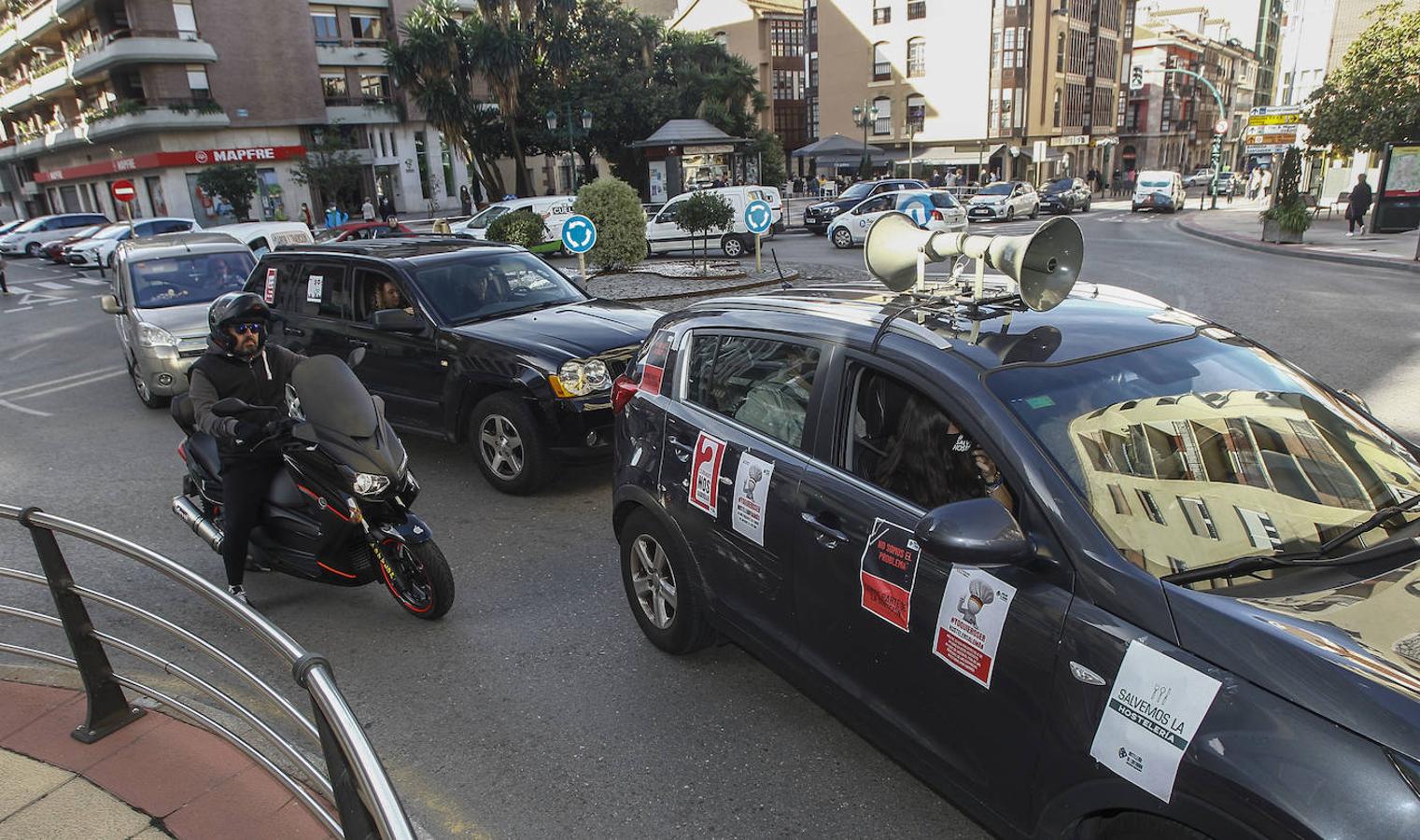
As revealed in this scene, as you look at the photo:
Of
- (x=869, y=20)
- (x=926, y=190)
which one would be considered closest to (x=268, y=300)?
(x=926, y=190)

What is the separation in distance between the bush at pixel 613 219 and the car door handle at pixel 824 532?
1414 centimetres

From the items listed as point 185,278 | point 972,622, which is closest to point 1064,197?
point 185,278

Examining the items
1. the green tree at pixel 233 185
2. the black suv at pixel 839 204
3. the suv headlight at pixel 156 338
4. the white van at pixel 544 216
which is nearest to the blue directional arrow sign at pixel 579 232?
the suv headlight at pixel 156 338

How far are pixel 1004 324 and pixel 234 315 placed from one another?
12.4ft

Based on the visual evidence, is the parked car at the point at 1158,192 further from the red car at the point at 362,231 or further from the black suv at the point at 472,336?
the black suv at the point at 472,336

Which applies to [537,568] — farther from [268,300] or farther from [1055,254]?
[268,300]

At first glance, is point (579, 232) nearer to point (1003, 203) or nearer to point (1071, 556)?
point (1071, 556)

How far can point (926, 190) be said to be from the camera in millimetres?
29016

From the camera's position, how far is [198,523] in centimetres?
519

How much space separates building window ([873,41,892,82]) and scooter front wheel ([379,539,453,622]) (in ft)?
198

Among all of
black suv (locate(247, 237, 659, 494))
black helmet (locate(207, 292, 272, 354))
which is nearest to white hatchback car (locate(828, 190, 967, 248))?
black suv (locate(247, 237, 659, 494))

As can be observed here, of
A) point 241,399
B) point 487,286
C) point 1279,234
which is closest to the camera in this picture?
point 241,399

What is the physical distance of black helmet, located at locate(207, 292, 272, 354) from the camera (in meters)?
4.46

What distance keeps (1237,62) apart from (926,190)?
89.7 meters
